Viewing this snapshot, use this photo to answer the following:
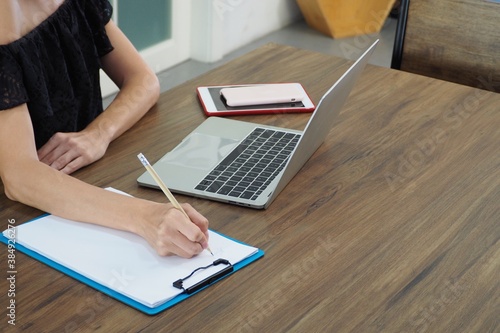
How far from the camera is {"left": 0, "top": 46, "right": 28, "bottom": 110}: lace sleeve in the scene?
57.6 inches

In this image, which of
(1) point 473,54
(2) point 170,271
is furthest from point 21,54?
(1) point 473,54

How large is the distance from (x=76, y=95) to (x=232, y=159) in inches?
19.6

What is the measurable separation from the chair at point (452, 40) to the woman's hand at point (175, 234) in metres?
1.24

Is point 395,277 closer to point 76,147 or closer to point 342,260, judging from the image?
Answer: point 342,260

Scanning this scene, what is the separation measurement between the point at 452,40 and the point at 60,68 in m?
1.13

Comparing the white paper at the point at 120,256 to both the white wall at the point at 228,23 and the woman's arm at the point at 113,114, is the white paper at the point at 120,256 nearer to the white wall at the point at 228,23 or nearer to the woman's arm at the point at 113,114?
the woman's arm at the point at 113,114

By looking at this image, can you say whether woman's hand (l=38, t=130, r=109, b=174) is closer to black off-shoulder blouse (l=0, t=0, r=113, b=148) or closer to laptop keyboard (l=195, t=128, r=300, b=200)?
black off-shoulder blouse (l=0, t=0, r=113, b=148)

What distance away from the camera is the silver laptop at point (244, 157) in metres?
1.42

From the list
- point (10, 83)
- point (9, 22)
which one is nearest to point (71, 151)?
point (10, 83)

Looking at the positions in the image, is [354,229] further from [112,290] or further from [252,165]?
[112,290]

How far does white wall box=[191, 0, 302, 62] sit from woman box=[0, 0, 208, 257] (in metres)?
2.32

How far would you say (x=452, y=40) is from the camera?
2.22 meters

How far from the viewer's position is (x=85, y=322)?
3.57ft

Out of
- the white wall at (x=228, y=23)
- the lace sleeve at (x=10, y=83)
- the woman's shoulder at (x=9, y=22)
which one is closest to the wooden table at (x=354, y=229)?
the lace sleeve at (x=10, y=83)
